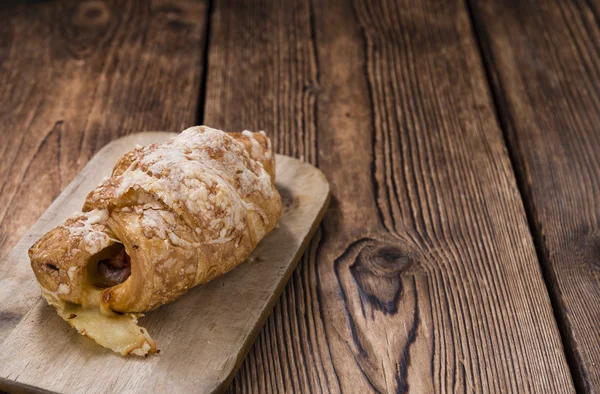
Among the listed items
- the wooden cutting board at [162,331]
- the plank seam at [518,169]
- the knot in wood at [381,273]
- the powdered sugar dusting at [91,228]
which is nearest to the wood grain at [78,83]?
the wooden cutting board at [162,331]

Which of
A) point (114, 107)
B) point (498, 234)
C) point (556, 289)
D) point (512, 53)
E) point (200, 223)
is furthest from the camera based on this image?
point (512, 53)

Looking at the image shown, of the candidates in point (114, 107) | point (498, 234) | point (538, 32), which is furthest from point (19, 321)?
point (538, 32)

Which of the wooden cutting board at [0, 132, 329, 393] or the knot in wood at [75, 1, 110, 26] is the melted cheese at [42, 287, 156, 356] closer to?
the wooden cutting board at [0, 132, 329, 393]

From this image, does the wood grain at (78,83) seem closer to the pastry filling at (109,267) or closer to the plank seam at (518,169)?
the pastry filling at (109,267)

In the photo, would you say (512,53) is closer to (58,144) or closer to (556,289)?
(556,289)

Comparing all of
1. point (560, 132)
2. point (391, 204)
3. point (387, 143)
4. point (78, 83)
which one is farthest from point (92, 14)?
point (560, 132)

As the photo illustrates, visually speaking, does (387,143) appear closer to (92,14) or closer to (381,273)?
(381,273)

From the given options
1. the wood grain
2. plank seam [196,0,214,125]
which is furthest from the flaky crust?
plank seam [196,0,214,125]
